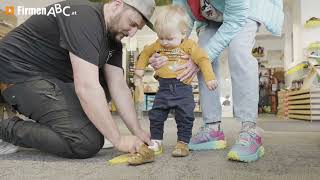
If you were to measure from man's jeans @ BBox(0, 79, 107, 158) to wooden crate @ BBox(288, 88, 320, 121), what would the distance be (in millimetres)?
3581

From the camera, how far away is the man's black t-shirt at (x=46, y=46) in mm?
1229

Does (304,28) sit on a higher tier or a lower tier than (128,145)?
higher

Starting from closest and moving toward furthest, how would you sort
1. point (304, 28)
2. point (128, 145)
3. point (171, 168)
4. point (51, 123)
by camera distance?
1. point (171, 168)
2. point (128, 145)
3. point (51, 123)
4. point (304, 28)

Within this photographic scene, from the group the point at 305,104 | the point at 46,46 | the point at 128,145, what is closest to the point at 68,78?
the point at 46,46

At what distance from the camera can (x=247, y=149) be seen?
119 centimetres

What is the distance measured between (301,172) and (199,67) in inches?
21.7

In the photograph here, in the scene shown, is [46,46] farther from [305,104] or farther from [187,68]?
[305,104]

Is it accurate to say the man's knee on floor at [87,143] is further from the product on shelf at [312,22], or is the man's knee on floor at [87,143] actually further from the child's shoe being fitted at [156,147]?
the product on shelf at [312,22]

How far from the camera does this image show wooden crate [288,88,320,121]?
14.1 ft

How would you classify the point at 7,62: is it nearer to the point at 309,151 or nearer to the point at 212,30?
the point at 212,30

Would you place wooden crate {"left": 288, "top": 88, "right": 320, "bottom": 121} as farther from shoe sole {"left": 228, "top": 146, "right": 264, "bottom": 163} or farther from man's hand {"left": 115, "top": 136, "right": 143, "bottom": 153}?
man's hand {"left": 115, "top": 136, "right": 143, "bottom": 153}

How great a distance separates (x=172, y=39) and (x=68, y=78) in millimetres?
432

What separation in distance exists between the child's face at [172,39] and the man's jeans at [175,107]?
13 centimetres

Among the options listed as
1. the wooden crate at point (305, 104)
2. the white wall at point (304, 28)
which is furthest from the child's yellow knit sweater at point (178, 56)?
the white wall at point (304, 28)
